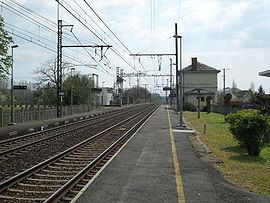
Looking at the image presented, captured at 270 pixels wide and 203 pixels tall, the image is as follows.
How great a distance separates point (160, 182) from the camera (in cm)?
750

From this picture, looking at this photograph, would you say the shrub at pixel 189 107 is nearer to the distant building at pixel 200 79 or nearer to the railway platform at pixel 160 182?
the distant building at pixel 200 79

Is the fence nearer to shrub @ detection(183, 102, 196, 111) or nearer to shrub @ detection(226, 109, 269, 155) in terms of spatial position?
shrub @ detection(226, 109, 269, 155)

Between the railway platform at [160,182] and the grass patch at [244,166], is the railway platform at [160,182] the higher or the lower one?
the higher one

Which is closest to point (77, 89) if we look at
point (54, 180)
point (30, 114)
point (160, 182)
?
point (30, 114)

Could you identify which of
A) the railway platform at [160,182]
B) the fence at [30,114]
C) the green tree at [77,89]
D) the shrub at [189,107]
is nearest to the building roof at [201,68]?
the shrub at [189,107]

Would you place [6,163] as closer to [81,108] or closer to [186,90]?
[81,108]

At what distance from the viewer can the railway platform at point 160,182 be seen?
6309 mm

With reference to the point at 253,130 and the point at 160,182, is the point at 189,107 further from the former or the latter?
the point at 160,182

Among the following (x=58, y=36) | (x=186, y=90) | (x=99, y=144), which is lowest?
(x=99, y=144)

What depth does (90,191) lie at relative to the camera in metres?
6.68

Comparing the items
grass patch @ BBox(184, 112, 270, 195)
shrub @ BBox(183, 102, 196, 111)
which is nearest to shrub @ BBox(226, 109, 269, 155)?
grass patch @ BBox(184, 112, 270, 195)

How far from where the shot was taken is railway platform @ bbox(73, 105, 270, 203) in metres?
6.31

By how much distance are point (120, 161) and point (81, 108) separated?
38.9m

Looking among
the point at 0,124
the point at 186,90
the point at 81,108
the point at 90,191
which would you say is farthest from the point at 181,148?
the point at 186,90
